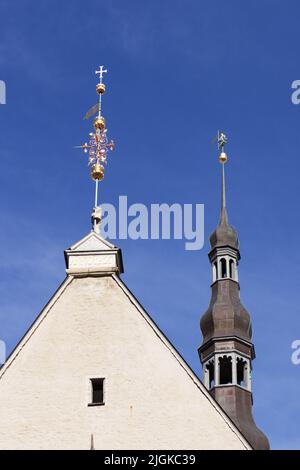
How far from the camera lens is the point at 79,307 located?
22.0 meters

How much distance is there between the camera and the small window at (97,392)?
20.8 m

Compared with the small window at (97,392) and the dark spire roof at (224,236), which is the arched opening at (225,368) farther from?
the small window at (97,392)

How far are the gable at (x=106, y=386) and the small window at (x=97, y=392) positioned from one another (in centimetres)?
11

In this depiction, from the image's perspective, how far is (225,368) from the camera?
33.2 meters

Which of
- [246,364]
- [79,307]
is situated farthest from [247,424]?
[79,307]

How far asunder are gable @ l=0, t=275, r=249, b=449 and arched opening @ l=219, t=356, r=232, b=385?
37.5 ft

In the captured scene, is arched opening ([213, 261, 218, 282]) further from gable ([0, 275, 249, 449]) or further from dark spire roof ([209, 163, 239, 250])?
gable ([0, 275, 249, 449])

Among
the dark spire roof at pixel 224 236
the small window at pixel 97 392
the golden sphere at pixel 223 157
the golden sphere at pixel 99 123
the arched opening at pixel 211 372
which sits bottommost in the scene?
the small window at pixel 97 392

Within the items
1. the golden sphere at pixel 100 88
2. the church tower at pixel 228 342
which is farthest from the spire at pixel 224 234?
the golden sphere at pixel 100 88
